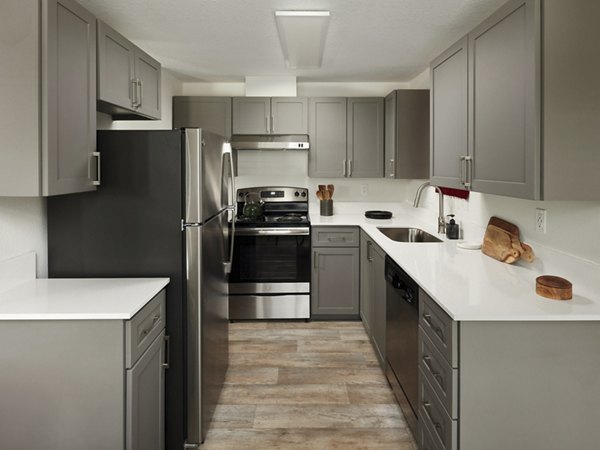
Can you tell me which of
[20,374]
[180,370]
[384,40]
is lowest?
[180,370]

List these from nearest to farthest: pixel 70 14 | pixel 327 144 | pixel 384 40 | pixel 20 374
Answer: pixel 20 374 → pixel 70 14 → pixel 384 40 → pixel 327 144

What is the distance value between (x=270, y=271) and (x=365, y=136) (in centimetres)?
164

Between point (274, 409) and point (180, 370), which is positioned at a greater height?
point (180, 370)

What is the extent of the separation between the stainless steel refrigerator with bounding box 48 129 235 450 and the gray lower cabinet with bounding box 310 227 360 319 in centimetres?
206

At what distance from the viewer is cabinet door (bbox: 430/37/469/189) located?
2420mm

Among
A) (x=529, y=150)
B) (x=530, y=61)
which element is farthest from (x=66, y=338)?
(x=530, y=61)

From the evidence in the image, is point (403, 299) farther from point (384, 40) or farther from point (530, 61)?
point (384, 40)

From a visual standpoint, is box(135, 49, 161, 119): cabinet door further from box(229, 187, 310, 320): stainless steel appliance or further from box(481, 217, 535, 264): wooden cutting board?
box(481, 217, 535, 264): wooden cutting board

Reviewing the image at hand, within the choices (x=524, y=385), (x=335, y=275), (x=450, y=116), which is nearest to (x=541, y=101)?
(x=450, y=116)

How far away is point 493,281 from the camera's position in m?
2.10

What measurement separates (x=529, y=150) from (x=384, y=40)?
1829 millimetres

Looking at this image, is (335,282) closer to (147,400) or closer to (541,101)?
(147,400)

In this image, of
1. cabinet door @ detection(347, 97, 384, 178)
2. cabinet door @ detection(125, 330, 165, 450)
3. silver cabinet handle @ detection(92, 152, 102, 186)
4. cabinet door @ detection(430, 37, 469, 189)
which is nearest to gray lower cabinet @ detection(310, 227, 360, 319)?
cabinet door @ detection(347, 97, 384, 178)

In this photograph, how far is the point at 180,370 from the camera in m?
2.26
